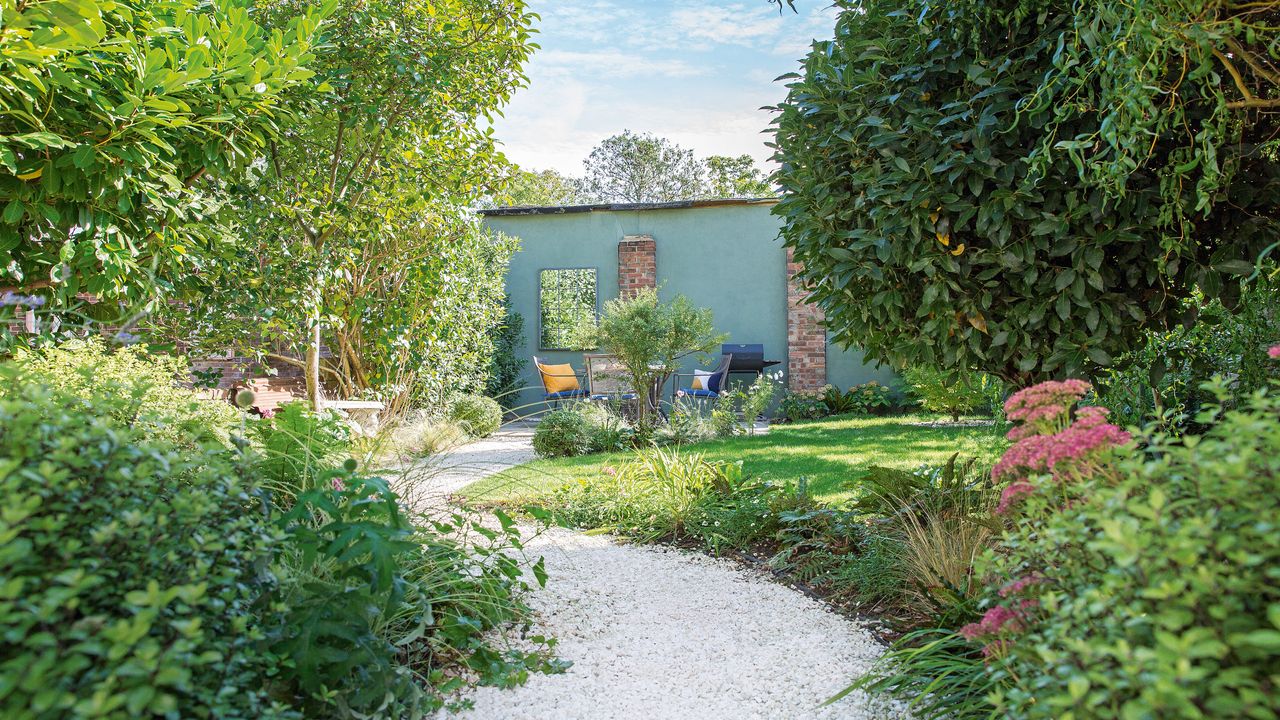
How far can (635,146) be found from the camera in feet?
94.3

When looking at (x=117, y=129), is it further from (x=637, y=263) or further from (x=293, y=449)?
(x=637, y=263)

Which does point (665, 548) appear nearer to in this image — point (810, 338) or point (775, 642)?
point (775, 642)

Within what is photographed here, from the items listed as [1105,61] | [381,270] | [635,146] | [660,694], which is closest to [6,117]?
[660,694]

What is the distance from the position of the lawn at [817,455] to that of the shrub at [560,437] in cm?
27

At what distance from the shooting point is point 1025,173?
232 centimetres

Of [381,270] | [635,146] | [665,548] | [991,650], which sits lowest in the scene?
[665,548]

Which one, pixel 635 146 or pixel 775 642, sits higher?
pixel 635 146

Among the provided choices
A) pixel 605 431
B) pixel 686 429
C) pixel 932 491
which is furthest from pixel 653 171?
pixel 932 491

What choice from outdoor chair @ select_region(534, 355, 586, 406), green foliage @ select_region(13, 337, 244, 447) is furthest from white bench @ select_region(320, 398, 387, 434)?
outdoor chair @ select_region(534, 355, 586, 406)

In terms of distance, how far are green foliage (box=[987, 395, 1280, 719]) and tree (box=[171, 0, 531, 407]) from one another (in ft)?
11.3

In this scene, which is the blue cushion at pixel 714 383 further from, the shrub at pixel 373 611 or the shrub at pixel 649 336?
the shrub at pixel 373 611

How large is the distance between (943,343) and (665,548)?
5.51 ft

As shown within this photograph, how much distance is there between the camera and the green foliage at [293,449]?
2.23 meters

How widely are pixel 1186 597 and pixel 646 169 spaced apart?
95.7ft
